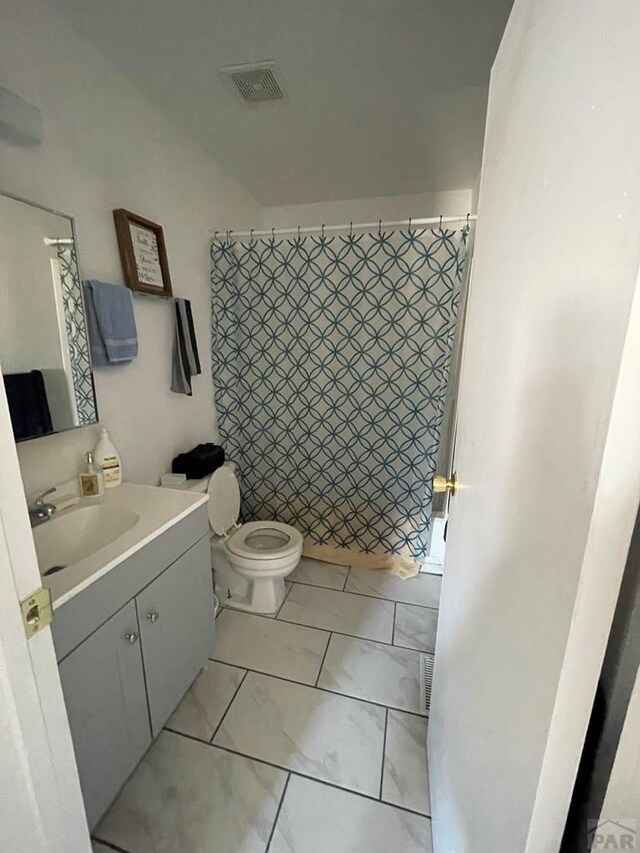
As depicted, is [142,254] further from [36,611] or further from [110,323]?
[36,611]

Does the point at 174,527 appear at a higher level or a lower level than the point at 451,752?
higher

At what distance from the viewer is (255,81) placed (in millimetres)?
1515

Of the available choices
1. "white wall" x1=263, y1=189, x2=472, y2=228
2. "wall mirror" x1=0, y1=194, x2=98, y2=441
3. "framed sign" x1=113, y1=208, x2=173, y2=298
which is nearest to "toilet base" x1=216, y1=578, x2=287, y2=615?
"wall mirror" x1=0, y1=194, x2=98, y2=441

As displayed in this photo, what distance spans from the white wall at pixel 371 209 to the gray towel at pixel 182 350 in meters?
1.45

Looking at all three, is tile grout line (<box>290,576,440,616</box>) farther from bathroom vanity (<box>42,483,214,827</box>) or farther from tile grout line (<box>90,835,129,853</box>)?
tile grout line (<box>90,835,129,853</box>)

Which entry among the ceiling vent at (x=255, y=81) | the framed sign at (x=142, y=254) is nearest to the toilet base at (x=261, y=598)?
the framed sign at (x=142, y=254)

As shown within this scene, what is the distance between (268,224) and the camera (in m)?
2.88

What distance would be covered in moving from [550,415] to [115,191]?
1.79 m

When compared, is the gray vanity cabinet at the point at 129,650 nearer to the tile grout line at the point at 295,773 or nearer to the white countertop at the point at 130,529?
the white countertop at the point at 130,529

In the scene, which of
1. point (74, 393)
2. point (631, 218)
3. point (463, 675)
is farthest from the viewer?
point (74, 393)

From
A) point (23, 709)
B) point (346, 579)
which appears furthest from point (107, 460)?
point (346, 579)

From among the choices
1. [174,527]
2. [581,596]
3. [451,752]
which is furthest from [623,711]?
[174,527]

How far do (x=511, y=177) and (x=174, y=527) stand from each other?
49.0 inches

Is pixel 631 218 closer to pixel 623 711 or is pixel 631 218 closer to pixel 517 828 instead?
pixel 623 711
